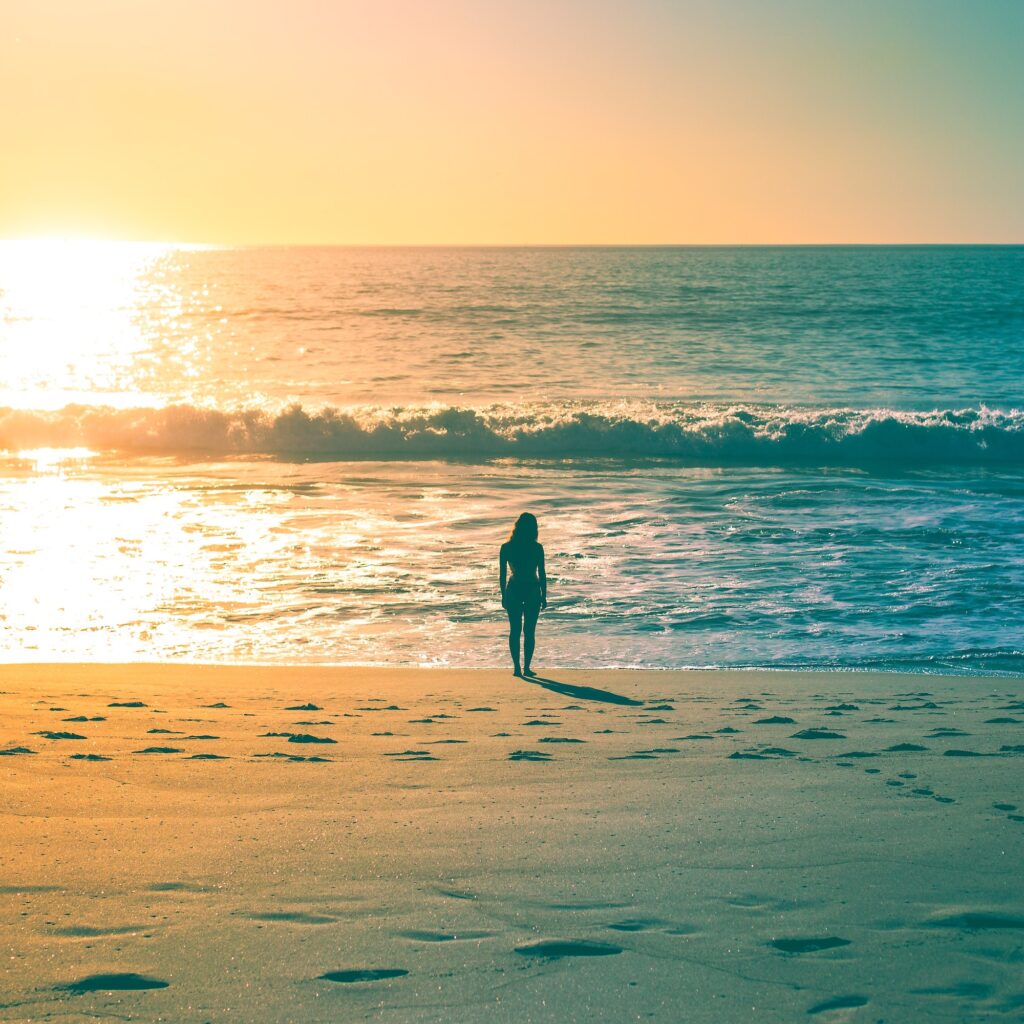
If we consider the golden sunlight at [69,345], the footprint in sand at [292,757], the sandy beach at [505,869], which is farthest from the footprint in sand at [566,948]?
the golden sunlight at [69,345]

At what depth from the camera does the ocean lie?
414 inches

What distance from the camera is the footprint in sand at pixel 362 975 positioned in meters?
3.07

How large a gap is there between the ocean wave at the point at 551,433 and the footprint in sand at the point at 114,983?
2206 centimetres

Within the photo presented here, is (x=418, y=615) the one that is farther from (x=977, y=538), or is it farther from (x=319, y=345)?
(x=319, y=345)

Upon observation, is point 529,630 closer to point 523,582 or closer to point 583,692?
point 523,582

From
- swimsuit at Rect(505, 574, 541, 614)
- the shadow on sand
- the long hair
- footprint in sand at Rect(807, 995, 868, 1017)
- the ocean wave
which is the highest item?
the ocean wave

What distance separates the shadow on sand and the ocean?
939mm

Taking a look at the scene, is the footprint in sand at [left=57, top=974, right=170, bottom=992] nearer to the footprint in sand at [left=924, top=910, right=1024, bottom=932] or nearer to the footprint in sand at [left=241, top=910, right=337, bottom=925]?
the footprint in sand at [left=241, top=910, right=337, bottom=925]

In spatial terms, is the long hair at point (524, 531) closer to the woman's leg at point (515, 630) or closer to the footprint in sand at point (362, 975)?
the woman's leg at point (515, 630)

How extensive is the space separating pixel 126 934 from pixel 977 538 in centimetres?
1379

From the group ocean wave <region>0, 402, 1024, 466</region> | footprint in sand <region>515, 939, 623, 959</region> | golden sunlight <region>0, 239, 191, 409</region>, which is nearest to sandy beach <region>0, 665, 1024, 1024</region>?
footprint in sand <region>515, 939, 623, 959</region>

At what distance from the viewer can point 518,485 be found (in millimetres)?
20188

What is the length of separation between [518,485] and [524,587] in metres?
10.8

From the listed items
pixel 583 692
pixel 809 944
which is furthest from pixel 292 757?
pixel 583 692
